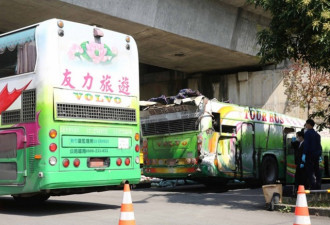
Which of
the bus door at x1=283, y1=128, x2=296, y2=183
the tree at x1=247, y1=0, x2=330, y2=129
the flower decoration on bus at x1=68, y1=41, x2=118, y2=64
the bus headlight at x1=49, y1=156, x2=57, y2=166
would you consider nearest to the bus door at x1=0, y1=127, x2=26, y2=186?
the bus headlight at x1=49, y1=156, x2=57, y2=166

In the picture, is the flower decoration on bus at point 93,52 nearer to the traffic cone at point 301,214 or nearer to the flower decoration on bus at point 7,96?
the flower decoration on bus at point 7,96

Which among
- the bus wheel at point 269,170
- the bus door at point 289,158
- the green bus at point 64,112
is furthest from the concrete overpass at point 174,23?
the green bus at point 64,112

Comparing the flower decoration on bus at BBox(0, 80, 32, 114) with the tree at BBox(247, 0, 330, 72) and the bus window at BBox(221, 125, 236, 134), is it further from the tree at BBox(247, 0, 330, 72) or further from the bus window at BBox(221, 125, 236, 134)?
the bus window at BBox(221, 125, 236, 134)

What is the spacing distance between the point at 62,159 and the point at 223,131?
7171 millimetres

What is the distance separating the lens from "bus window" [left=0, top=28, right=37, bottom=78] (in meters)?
9.80

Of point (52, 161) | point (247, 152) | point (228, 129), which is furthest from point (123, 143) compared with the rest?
point (247, 152)

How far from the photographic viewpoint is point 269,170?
1747 cm

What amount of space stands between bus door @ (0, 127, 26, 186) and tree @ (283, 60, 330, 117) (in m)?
17.0

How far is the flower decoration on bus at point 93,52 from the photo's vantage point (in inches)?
395

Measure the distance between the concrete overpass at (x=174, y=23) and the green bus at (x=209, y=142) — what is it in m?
3.10

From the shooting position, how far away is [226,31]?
872 inches

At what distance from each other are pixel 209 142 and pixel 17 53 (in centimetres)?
702

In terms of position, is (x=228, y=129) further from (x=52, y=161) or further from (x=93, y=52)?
(x=52, y=161)

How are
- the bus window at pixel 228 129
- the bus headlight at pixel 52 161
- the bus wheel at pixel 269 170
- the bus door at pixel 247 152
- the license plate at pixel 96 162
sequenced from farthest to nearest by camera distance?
the bus wheel at pixel 269 170, the bus door at pixel 247 152, the bus window at pixel 228 129, the license plate at pixel 96 162, the bus headlight at pixel 52 161
